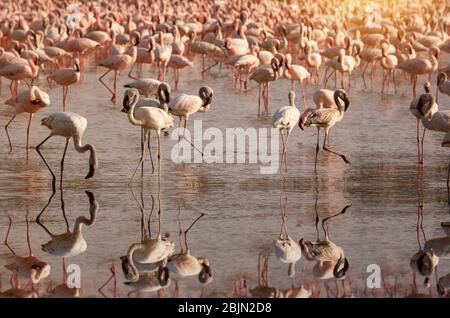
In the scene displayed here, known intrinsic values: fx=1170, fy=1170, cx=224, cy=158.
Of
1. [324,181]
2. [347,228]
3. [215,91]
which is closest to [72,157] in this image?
[324,181]

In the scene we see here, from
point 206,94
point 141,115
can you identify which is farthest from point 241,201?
point 206,94

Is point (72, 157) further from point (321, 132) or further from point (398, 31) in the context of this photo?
point (398, 31)

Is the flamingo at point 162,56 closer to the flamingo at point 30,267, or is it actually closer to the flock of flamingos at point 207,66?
the flock of flamingos at point 207,66

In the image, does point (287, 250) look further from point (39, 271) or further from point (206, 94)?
point (206, 94)

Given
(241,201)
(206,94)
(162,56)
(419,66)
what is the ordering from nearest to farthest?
(241,201), (206,94), (419,66), (162,56)

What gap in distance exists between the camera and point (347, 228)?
35.7 ft

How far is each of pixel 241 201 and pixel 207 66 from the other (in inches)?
534

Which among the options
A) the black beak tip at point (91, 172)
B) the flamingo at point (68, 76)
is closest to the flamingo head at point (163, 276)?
the black beak tip at point (91, 172)

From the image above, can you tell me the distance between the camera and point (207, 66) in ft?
83.1

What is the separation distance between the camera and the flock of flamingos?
976 cm

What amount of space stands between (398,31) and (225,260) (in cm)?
1713

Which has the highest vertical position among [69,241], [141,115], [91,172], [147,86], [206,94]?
[147,86]

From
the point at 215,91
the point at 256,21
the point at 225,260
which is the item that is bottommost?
the point at 225,260

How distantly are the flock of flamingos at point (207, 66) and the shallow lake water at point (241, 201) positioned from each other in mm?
143
